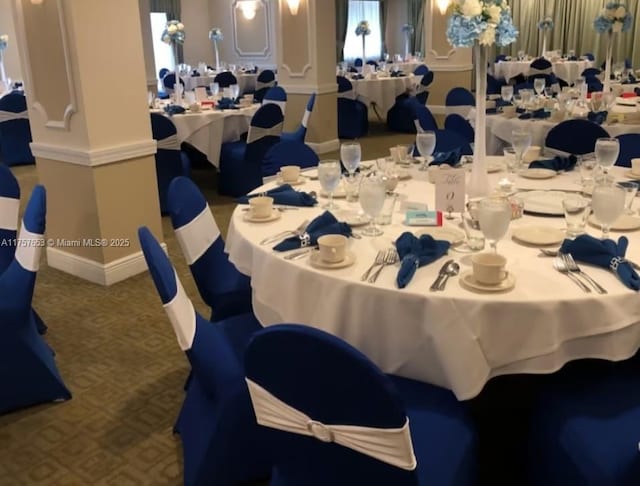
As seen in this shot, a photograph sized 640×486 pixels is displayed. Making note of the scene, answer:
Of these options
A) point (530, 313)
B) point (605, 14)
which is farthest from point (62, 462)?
point (605, 14)

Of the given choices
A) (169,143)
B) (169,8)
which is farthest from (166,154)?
(169,8)

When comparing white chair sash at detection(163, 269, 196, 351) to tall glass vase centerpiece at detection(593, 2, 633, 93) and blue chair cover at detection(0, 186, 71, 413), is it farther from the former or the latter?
tall glass vase centerpiece at detection(593, 2, 633, 93)

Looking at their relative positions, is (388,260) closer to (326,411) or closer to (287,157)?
(326,411)

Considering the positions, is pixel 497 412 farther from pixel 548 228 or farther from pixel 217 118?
pixel 217 118

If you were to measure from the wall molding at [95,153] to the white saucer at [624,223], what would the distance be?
277 centimetres

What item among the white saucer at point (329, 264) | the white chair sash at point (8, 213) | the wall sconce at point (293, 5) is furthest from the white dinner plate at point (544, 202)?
the wall sconce at point (293, 5)

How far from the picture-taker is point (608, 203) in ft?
6.28

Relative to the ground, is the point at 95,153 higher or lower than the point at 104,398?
higher

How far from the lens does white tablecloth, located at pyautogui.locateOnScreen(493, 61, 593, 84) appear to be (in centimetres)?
1062

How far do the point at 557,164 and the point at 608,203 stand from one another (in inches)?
44.5

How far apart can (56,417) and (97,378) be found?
31 centimetres

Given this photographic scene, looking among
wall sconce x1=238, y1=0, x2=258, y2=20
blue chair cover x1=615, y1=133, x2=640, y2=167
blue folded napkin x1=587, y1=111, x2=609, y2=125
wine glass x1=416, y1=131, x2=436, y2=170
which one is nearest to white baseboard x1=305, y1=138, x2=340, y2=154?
blue folded napkin x1=587, y1=111, x2=609, y2=125

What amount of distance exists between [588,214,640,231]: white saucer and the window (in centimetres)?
1372

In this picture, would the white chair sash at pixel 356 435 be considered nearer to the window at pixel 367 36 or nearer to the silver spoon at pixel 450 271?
the silver spoon at pixel 450 271
